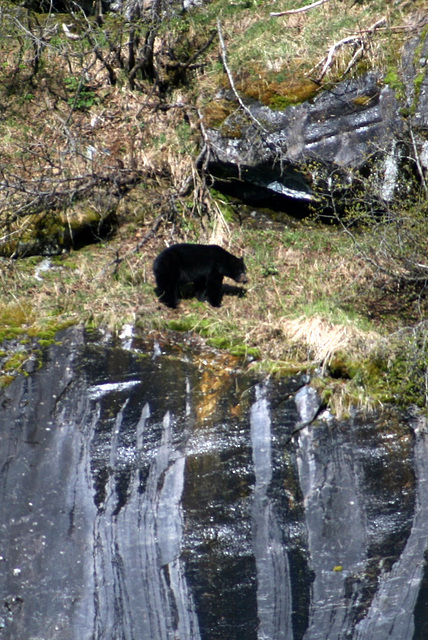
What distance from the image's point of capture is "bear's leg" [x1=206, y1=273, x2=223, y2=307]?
7.23 m

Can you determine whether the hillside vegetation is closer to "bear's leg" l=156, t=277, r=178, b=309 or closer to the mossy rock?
the mossy rock

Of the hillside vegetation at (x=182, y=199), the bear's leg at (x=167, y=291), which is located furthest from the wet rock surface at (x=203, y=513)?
the bear's leg at (x=167, y=291)

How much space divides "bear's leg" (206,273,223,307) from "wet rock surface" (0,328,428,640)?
4.15ft

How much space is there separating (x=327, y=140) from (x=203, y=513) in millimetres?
5184

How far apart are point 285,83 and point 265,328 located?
12.8 ft

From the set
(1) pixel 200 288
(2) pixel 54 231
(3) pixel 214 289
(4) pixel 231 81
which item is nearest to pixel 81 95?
(4) pixel 231 81

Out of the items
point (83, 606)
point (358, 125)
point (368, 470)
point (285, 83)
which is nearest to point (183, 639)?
point (83, 606)

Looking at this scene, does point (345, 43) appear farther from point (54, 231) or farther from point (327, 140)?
point (54, 231)

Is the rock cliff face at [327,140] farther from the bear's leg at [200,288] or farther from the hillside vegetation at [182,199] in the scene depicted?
the bear's leg at [200,288]

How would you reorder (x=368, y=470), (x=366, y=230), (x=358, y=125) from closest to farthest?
(x=368, y=470)
(x=366, y=230)
(x=358, y=125)

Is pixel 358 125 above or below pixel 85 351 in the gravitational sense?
above

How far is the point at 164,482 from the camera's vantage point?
562 centimetres

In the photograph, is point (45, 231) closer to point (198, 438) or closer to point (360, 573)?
point (198, 438)

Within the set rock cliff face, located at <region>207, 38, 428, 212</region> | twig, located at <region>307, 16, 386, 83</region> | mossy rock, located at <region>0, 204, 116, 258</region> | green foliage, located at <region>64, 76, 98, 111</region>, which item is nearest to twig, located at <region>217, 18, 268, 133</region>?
rock cliff face, located at <region>207, 38, 428, 212</region>
